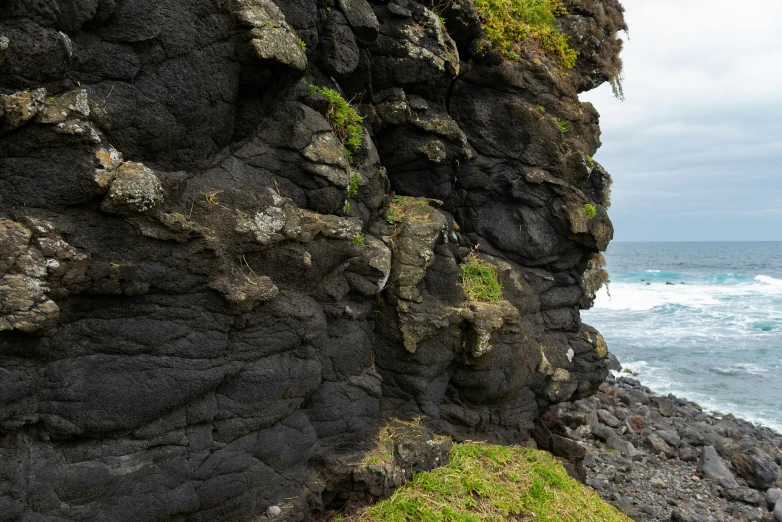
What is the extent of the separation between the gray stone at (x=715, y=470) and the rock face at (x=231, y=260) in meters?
7.86

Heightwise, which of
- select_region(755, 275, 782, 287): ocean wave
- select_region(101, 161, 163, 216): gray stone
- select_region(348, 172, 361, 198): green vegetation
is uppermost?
select_region(348, 172, 361, 198): green vegetation

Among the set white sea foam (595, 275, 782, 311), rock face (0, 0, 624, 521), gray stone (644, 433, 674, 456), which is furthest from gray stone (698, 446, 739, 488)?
white sea foam (595, 275, 782, 311)

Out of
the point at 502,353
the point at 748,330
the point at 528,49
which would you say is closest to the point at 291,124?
the point at 502,353

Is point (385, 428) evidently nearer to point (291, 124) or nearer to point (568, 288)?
point (291, 124)

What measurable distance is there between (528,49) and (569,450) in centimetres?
849

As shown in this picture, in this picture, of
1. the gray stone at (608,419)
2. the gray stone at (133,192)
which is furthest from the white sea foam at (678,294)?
the gray stone at (133,192)

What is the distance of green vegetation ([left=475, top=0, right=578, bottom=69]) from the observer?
11.1 metres

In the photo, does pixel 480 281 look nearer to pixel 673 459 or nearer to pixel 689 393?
pixel 673 459

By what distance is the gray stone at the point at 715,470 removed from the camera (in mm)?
15019

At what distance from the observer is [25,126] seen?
5000 mm

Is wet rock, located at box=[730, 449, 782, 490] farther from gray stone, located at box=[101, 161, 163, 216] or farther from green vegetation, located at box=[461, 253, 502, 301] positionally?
gray stone, located at box=[101, 161, 163, 216]

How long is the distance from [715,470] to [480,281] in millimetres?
10446

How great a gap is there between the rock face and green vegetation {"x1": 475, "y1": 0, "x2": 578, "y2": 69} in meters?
0.56

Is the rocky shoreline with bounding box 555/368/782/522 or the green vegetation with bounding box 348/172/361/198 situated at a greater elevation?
the green vegetation with bounding box 348/172/361/198
